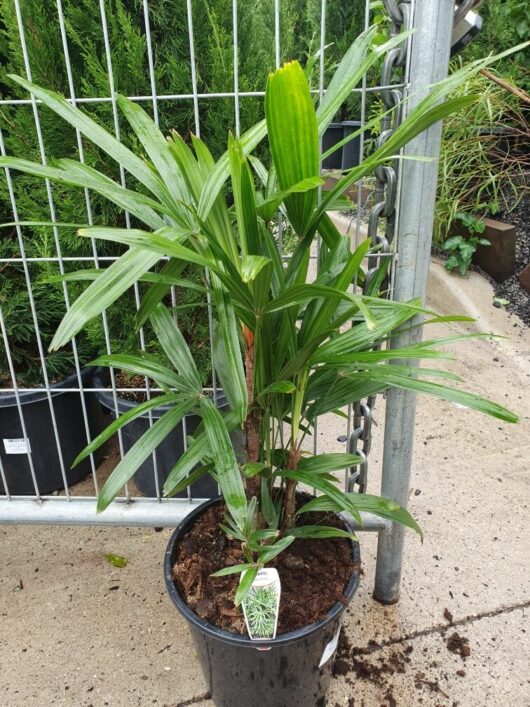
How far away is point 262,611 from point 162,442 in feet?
3.06

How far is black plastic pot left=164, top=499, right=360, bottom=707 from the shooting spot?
1108mm

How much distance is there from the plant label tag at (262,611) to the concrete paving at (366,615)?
1.41ft

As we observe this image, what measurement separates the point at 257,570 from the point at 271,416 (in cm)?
31

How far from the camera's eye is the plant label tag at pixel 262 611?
108 cm

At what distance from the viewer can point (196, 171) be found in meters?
0.96

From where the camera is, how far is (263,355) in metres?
1.07

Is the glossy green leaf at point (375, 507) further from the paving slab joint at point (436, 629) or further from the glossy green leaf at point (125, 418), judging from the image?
the paving slab joint at point (436, 629)

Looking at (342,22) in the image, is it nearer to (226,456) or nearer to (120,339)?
(120,339)

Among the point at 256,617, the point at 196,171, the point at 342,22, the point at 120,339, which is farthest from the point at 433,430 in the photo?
the point at 342,22

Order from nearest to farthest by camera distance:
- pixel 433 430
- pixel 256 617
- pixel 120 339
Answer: pixel 256 617, pixel 120 339, pixel 433 430

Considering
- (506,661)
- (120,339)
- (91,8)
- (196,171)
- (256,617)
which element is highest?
(91,8)

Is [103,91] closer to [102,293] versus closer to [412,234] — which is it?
[412,234]

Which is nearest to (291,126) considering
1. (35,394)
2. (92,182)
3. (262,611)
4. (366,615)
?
(92,182)

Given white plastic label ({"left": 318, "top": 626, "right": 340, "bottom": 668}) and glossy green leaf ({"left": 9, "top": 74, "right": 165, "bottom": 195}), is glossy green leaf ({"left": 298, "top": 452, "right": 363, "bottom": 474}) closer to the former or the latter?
white plastic label ({"left": 318, "top": 626, "right": 340, "bottom": 668})
